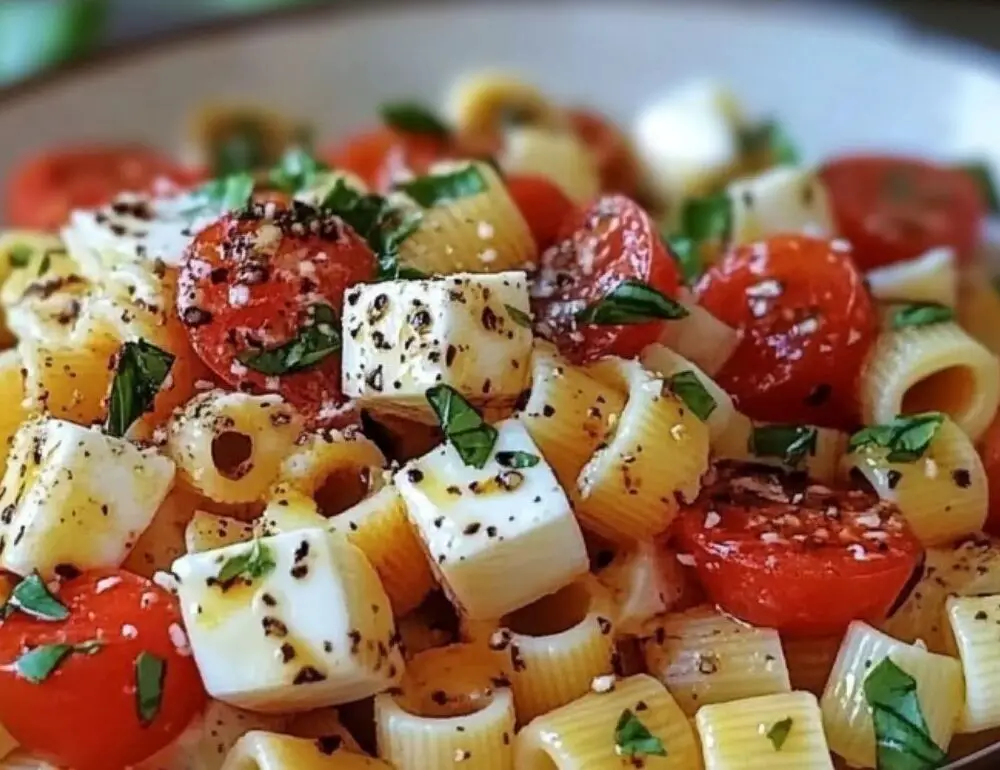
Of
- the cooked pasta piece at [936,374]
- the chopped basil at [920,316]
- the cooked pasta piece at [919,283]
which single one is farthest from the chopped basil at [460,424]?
the cooked pasta piece at [919,283]

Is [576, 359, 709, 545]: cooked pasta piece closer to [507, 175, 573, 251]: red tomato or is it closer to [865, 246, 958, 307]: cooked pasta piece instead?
[507, 175, 573, 251]: red tomato

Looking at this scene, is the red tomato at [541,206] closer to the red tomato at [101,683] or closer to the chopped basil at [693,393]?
the chopped basil at [693,393]

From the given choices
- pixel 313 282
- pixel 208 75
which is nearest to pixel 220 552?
pixel 313 282

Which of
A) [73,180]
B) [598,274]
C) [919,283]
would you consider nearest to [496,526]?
[598,274]

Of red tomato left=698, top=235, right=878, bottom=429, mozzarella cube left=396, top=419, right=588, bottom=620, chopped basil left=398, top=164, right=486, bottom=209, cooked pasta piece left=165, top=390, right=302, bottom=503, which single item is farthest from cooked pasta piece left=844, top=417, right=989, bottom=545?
cooked pasta piece left=165, top=390, right=302, bottom=503

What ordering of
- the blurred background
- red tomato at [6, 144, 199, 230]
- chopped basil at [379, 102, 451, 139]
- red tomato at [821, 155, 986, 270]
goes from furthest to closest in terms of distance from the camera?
the blurred background, chopped basil at [379, 102, 451, 139], red tomato at [6, 144, 199, 230], red tomato at [821, 155, 986, 270]

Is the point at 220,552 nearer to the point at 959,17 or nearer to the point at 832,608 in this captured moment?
the point at 832,608
